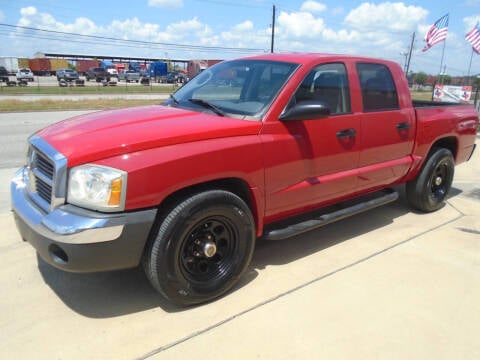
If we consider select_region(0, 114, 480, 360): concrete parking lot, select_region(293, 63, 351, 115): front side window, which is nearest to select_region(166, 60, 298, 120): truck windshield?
select_region(293, 63, 351, 115): front side window

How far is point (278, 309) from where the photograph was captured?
2.99 metres

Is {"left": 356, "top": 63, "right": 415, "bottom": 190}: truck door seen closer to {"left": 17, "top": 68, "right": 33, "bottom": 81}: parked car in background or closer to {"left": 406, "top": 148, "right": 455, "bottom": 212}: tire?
{"left": 406, "top": 148, "right": 455, "bottom": 212}: tire

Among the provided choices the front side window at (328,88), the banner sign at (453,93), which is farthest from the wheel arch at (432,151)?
the banner sign at (453,93)

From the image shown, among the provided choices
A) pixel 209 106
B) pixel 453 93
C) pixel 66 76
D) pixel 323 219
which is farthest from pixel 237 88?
pixel 66 76

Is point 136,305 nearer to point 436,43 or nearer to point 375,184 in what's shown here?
point 375,184

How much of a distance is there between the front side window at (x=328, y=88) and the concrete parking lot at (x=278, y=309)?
4.58ft

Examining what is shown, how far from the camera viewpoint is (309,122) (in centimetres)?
343

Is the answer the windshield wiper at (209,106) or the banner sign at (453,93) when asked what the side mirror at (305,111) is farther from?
the banner sign at (453,93)

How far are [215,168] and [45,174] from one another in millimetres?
1176

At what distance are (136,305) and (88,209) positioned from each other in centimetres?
90

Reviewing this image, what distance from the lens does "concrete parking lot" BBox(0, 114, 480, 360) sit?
8.47ft

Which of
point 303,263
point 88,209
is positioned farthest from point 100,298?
point 303,263

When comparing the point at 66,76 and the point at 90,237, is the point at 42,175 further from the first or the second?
the point at 66,76

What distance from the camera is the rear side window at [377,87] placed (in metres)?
4.03
